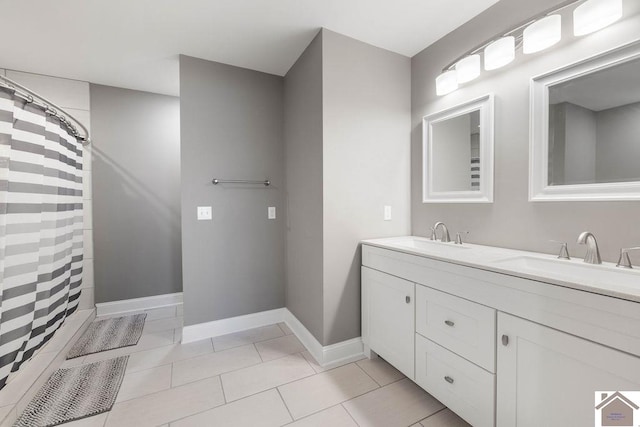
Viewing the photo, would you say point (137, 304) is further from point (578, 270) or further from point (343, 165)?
point (578, 270)

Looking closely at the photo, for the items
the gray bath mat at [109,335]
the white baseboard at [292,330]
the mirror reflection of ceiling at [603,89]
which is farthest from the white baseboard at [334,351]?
the mirror reflection of ceiling at [603,89]

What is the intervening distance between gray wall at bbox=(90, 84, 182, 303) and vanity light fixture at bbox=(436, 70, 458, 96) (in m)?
2.68

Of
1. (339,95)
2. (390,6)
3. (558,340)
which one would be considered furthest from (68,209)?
(558,340)

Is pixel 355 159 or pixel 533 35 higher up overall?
pixel 533 35

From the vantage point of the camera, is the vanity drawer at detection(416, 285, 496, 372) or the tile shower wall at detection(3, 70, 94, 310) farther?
the tile shower wall at detection(3, 70, 94, 310)

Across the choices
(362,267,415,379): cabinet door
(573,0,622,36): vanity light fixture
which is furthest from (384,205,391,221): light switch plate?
(573,0,622,36): vanity light fixture

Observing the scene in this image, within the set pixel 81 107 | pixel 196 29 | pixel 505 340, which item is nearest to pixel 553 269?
pixel 505 340

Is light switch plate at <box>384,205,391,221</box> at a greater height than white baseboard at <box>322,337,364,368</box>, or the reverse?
light switch plate at <box>384,205,391,221</box>

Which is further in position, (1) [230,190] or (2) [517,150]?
(1) [230,190]

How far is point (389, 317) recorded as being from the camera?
5.68 feet

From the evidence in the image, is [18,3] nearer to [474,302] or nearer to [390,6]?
[390,6]

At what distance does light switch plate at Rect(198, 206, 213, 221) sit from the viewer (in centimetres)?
229

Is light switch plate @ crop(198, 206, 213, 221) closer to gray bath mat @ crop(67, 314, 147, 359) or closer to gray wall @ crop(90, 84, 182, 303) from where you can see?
gray wall @ crop(90, 84, 182, 303)

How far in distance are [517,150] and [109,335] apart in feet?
11.3
